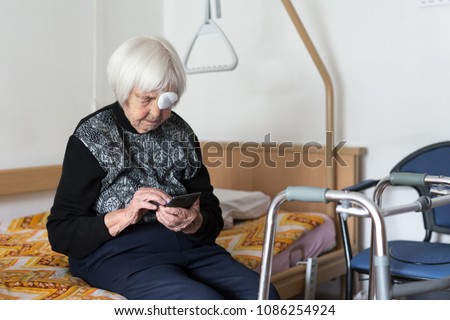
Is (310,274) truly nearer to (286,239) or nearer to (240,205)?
(286,239)

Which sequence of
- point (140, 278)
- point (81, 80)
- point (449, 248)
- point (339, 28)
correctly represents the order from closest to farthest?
1. point (140, 278)
2. point (449, 248)
3. point (339, 28)
4. point (81, 80)

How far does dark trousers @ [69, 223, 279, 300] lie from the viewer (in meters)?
1.59

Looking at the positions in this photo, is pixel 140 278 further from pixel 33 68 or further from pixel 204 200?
pixel 33 68

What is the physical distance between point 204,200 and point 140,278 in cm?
36

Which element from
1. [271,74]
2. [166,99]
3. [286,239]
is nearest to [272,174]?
[271,74]

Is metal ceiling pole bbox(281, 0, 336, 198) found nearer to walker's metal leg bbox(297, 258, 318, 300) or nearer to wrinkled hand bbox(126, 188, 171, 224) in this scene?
walker's metal leg bbox(297, 258, 318, 300)

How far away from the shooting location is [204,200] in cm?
190

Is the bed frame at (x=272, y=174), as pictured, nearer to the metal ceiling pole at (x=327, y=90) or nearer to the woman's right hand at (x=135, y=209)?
the metal ceiling pole at (x=327, y=90)

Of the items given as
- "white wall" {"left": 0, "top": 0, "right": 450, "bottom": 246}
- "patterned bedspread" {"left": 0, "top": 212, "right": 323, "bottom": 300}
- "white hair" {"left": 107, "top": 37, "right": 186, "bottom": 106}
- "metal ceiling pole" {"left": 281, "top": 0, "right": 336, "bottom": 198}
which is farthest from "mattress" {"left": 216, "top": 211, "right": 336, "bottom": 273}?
"white hair" {"left": 107, "top": 37, "right": 186, "bottom": 106}

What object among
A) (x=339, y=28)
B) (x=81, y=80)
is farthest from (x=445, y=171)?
(x=81, y=80)

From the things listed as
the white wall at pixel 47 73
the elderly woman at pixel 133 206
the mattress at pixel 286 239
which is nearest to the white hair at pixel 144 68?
the elderly woman at pixel 133 206

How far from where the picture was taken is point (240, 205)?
8.73ft

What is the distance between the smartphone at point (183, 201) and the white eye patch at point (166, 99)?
0.25 meters

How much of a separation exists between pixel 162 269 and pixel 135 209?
0.17 m
